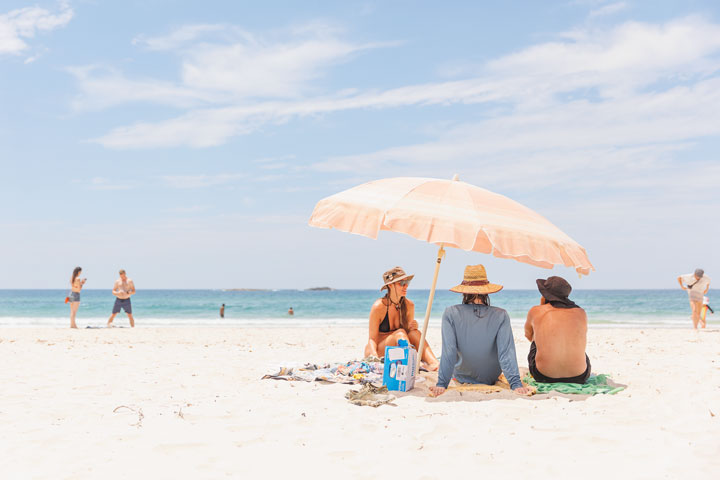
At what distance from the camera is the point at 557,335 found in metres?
5.48

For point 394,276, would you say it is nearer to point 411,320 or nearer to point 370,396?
point 411,320

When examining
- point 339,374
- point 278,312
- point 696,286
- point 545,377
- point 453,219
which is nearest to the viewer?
point 453,219

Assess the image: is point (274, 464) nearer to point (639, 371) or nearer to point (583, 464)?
point (583, 464)

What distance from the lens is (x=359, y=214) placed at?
191 inches

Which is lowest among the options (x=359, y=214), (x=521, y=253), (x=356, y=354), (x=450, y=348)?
(x=356, y=354)

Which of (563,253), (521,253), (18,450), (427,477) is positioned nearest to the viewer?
(427,477)

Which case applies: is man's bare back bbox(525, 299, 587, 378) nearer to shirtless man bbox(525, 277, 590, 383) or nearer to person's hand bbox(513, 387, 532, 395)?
shirtless man bbox(525, 277, 590, 383)

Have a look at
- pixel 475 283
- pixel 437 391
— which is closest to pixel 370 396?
pixel 437 391

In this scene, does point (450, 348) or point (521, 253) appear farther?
point (450, 348)

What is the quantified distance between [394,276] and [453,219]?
211 cm

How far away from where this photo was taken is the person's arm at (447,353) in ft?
17.0

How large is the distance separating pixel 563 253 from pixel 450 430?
188 centimetres

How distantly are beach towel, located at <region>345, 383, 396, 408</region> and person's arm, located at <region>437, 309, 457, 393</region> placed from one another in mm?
511

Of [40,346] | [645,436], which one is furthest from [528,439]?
[40,346]
